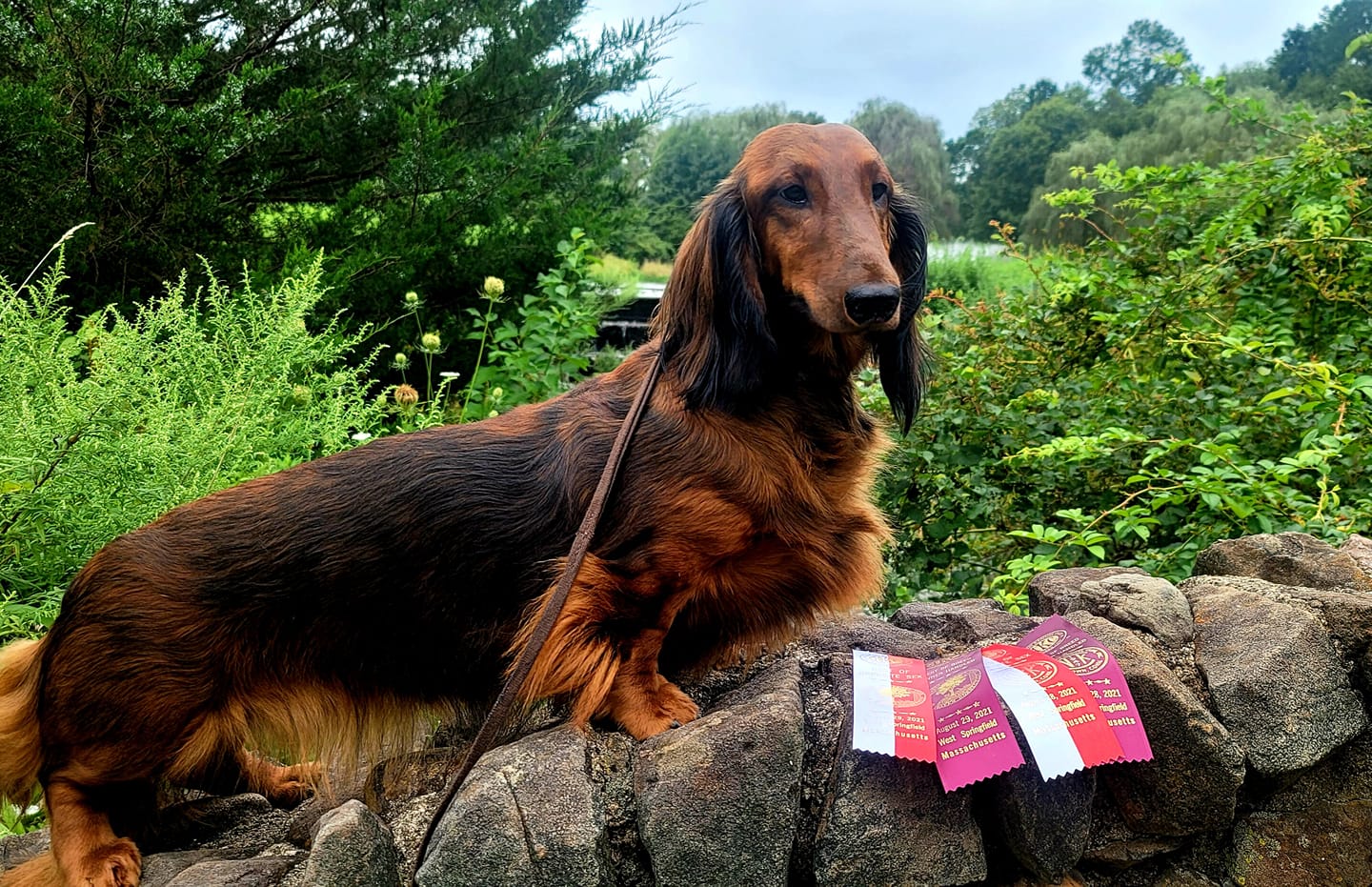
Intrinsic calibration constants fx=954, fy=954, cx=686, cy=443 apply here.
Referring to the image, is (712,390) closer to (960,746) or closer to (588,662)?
(588,662)

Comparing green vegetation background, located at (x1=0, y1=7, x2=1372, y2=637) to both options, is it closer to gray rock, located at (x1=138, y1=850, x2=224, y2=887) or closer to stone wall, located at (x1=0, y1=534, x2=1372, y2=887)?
stone wall, located at (x1=0, y1=534, x2=1372, y2=887)

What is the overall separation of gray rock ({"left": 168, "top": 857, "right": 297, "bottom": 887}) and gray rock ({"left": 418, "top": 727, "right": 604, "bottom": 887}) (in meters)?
0.31

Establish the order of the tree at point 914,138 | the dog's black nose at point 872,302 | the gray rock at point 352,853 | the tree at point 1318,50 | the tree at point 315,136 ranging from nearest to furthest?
the gray rock at point 352,853 → the dog's black nose at point 872,302 → the tree at point 315,136 → the tree at point 914,138 → the tree at point 1318,50

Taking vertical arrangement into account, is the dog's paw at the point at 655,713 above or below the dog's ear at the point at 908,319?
below

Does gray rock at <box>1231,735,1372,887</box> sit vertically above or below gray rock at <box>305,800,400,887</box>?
below

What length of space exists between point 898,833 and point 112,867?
1.57m

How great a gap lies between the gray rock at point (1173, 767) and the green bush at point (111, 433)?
2823mm

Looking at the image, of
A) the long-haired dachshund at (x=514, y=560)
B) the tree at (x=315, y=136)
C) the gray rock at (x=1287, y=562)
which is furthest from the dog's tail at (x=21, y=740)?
the tree at (x=315, y=136)

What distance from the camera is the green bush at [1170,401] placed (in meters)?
3.24

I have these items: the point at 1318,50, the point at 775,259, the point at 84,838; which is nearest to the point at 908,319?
the point at 775,259

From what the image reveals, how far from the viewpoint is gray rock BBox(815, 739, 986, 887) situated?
1778 millimetres

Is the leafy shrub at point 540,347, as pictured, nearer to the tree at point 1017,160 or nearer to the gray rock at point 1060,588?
the gray rock at point 1060,588

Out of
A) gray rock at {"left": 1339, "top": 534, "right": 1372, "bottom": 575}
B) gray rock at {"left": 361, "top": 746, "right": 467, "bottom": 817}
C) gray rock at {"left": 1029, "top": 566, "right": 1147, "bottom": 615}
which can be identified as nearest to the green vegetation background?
gray rock at {"left": 1339, "top": 534, "right": 1372, "bottom": 575}

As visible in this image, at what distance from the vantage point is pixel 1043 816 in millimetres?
1831
